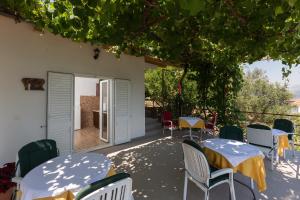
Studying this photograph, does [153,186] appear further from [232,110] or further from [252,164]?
[232,110]

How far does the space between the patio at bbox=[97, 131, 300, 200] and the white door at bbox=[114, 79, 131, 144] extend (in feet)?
1.24

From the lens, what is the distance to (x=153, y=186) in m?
3.68

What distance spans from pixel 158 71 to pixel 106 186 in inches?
388

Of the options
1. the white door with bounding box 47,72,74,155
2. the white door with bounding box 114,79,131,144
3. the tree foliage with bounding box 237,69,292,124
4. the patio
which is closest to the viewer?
the patio

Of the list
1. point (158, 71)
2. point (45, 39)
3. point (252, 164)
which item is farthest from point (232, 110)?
point (45, 39)

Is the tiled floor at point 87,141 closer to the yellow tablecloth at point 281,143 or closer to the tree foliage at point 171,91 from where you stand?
the tree foliage at point 171,91

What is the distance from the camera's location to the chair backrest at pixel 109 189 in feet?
4.95

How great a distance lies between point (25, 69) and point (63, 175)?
3.19 metres

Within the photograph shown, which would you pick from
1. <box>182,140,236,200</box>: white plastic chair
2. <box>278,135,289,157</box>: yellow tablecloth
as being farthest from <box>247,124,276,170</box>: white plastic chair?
<box>182,140,236,200</box>: white plastic chair

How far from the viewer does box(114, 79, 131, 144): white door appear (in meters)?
6.38

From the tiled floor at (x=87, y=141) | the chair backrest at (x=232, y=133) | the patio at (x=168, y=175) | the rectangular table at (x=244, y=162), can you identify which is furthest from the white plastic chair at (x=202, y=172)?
the tiled floor at (x=87, y=141)

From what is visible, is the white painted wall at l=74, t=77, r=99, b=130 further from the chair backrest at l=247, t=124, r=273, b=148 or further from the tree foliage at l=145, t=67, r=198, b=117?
the chair backrest at l=247, t=124, r=273, b=148

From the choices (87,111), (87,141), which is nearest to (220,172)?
(87,141)

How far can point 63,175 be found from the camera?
7.04 ft
